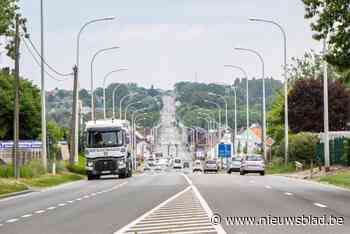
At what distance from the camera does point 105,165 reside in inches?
2333

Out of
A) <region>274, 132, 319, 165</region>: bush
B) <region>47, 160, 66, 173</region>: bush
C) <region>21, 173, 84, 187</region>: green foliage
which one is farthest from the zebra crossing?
<region>274, 132, 319, 165</region>: bush

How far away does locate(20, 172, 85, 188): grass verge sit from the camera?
48.5 meters

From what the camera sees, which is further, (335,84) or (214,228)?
(335,84)

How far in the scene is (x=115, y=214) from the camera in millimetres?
24500

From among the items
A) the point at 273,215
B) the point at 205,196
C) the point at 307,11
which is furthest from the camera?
the point at 307,11

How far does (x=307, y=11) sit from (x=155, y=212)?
566 inches

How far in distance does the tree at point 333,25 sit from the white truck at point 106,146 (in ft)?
77.8

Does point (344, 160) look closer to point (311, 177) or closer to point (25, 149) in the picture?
point (311, 177)

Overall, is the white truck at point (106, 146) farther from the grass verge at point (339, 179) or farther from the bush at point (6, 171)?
the grass verge at point (339, 179)

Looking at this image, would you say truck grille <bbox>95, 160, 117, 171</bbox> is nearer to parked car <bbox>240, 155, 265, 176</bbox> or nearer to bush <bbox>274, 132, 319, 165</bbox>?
parked car <bbox>240, 155, 265, 176</bbox>


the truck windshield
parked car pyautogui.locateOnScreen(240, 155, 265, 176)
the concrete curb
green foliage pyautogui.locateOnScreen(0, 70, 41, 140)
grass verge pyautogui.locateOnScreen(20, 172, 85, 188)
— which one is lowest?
the concrete curb

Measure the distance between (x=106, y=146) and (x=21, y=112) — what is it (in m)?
35.6

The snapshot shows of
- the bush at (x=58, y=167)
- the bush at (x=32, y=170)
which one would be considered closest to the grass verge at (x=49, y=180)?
the bush at (x=32, y=170)

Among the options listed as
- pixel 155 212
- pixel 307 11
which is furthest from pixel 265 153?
pixel 155 212
